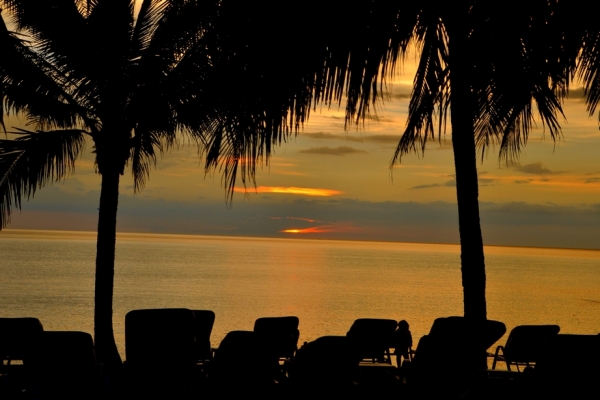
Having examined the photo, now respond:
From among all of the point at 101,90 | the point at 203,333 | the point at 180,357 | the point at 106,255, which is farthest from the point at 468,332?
the point at 101,90

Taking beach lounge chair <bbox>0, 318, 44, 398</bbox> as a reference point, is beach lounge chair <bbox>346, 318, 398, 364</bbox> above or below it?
below

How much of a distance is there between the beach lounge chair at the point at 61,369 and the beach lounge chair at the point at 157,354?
0.39 meters

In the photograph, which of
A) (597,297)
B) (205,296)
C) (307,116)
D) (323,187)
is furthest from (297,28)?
Result: (323,187)

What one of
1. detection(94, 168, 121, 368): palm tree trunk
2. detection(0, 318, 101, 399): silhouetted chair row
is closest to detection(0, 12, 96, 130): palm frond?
detection(94, 168, 121, 368): palm tree trunk

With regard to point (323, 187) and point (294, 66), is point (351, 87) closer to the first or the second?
point (294, 66)

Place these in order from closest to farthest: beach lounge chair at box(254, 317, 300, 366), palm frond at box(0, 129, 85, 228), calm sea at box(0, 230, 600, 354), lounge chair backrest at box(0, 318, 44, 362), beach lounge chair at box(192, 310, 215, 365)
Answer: lounge chair backrest at box(0, 318, 44, 362)
beach lounge chair at box(254, 317, 300, 366)
beach lounge chair at box(192, 310, 215, 365)
palm frond at box(0, 129, 85, 228)
calm sea at box(0, 230, 600, 354)

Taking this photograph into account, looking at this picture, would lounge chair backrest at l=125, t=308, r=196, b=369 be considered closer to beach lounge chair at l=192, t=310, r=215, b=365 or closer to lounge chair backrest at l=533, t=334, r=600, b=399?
beach lounge chair at l=192, t=310, r=215, b=365

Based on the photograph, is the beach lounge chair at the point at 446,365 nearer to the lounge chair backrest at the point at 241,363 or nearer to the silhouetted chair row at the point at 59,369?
the lounge chair backrest at the point at 241,363

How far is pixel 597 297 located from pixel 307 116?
33.9 meters

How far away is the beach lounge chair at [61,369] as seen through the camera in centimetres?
592

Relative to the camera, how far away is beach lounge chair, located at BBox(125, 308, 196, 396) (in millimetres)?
6293

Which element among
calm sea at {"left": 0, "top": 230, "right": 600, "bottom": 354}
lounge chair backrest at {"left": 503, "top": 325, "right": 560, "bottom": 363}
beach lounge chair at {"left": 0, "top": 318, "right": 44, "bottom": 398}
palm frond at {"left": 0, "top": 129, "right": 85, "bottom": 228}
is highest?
palm frond at {"left": 0, "top": 129, "right": 85, "bottom": 228}

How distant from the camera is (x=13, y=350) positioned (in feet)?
24.7

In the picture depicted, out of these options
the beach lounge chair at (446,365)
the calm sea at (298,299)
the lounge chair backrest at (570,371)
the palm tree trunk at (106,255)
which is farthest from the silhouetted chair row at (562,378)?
the calm sea at (298,299)
